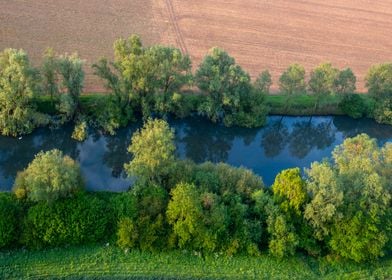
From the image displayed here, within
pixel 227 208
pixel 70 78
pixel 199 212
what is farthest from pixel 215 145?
pixel 199 212

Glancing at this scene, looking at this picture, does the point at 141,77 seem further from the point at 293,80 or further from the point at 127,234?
the point at 127,234

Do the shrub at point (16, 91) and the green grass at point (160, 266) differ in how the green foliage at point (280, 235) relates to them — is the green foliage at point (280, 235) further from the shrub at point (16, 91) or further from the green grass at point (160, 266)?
the shrub at point (16, 91)

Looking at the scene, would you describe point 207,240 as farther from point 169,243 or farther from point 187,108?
point 187,108

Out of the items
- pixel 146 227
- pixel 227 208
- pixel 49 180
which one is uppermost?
pixel 49 180

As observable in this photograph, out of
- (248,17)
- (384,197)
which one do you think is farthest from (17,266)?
(248,17)

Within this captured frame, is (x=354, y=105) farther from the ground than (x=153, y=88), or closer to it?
closer to it
